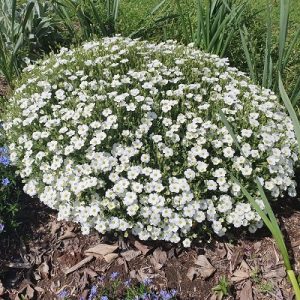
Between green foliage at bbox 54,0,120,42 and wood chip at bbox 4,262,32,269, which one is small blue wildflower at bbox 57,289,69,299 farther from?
green foliage at bbox 54,0,120,42

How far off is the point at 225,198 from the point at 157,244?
1.90ft

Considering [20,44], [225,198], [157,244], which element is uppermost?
[20,44]

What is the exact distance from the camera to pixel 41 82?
3627 mm

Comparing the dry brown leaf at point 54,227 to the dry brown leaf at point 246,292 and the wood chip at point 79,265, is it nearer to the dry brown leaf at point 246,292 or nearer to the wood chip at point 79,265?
the wood chip at point 79,265

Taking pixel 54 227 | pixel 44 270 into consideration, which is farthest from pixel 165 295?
pixel 54 227

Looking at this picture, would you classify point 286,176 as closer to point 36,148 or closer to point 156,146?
point 156,146

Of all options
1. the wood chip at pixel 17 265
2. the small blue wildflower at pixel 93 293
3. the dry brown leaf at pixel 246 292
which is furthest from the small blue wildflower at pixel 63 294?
the dry brown leaf at pixel 246 292

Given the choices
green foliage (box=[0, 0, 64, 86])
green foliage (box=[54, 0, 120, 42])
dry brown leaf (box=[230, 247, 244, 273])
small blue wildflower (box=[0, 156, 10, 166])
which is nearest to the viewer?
dry brown leaf (box=[230, 247, 244, 273])

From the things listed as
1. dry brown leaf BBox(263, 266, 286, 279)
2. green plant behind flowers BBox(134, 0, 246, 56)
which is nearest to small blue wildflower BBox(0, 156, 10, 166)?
dry brown leaf BBox(263, 266, 286, 279)

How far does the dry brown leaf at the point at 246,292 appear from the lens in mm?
2996

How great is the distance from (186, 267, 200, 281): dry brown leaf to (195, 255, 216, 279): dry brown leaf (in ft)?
0.09

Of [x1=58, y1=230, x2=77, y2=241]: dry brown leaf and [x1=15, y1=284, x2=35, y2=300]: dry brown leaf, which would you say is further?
[x1=58, y1=230, x2=77, y2=241]: dry brown leaf

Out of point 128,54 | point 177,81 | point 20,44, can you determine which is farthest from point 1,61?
point 177,81

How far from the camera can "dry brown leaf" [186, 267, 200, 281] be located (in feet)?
10.2
